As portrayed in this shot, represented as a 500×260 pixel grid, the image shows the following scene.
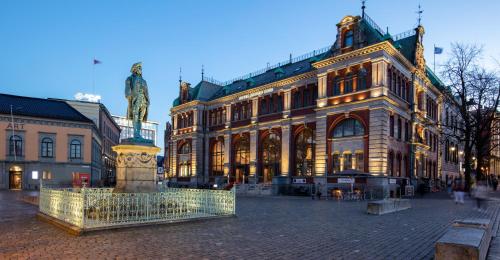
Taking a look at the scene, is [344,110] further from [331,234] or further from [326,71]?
[331,234]

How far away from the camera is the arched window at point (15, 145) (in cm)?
5178

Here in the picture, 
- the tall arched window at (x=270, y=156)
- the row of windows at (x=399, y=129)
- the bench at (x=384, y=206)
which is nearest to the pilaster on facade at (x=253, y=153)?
the tall arched window at (x=270, y=156)

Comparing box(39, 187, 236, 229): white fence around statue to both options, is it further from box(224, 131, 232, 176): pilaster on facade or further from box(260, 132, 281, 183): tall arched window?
box(224, 131, 232, 176): pilaster on facade

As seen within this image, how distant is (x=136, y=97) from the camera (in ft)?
52.1

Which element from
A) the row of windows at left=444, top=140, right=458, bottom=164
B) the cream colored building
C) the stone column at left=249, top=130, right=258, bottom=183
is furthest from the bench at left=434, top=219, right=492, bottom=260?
the row of windows at left=444, top=140, right=458, bottom=164

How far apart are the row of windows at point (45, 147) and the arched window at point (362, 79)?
1754 inches

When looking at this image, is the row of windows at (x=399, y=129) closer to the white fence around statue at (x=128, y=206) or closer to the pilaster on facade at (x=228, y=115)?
the pilaster on facade at (x=228, y=115)

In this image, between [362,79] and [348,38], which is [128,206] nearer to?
[362,79]

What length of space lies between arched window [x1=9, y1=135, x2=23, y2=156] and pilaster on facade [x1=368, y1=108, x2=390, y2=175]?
160 ft

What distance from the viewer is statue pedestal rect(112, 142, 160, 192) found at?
1462 centimetres

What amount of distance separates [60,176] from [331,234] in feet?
A: 178

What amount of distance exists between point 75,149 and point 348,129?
43.3 m

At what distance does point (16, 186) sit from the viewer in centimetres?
5284

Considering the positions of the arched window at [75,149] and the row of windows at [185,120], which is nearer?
the arched window at [75,149]
